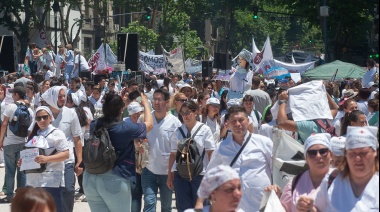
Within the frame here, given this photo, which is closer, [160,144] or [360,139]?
[360,139]

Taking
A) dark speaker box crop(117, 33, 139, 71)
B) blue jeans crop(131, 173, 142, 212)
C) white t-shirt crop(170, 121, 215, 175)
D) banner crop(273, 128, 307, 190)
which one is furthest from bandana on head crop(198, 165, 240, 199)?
dark speaker box crop(117, 33, 139, 71)

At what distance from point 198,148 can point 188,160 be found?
0.89ft

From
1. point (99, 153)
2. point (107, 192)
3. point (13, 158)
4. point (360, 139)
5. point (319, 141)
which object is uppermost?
point (360, 139)

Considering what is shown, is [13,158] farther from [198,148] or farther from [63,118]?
[198,148]

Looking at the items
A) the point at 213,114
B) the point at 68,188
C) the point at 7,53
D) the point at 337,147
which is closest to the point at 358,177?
the point at 337,147

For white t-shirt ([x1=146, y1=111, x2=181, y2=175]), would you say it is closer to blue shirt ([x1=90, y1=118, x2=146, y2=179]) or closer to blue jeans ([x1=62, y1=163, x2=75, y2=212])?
blue jeans ([x1=62, y1=163, x2=75, y2=212])

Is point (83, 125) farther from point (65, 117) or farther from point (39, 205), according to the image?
point (39, 205)

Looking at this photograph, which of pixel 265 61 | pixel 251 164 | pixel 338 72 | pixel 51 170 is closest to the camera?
pixel 251 164

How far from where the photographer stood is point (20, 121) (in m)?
12.7

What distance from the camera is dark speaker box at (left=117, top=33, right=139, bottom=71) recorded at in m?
28.1

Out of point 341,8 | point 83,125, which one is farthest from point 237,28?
point 83,125

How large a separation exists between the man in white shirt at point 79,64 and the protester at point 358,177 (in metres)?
23.4

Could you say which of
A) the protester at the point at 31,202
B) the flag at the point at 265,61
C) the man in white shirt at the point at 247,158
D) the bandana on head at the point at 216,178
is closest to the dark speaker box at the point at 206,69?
the flag at the point at 265,61

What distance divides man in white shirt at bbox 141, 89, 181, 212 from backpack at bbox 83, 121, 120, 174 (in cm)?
147
